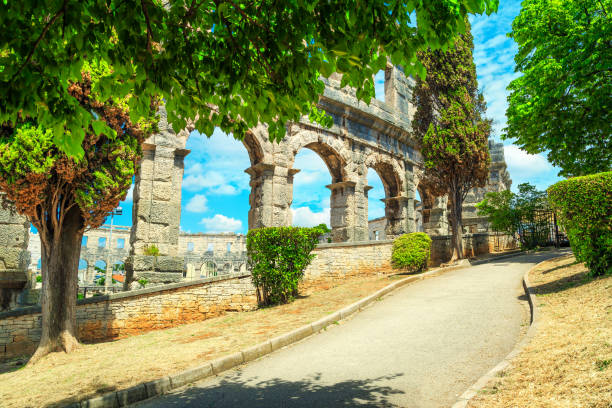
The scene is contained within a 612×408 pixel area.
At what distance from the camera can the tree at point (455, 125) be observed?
14695 mm

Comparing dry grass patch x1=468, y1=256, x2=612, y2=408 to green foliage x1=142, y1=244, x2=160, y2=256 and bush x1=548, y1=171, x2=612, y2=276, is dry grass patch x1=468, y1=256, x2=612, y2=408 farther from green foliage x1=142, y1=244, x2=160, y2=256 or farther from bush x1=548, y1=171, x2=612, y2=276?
green foliage x1=142, y1=244, x2=160, y2=256

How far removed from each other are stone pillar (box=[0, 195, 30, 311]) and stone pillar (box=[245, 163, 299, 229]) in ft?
20.8

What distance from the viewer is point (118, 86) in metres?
3.10

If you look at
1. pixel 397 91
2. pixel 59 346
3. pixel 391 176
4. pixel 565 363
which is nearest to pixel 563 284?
pixel 565 363

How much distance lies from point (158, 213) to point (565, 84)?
41.9 ft

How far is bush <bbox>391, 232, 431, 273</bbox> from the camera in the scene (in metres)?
11.7

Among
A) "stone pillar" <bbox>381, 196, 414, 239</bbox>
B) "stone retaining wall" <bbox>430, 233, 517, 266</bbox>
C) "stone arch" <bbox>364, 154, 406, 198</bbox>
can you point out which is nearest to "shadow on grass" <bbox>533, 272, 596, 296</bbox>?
"stone retaining wall" <bbox>430, 233, 517, 266</bbox>

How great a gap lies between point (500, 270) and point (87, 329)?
11.1m

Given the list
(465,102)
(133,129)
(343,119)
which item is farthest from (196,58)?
(465,102)

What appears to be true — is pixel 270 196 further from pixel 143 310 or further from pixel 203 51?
pixel 203 51

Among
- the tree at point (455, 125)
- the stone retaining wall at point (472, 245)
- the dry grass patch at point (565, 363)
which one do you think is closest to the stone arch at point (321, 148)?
the tree at point (455, 125)

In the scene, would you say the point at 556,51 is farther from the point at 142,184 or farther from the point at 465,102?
the point at 142,184

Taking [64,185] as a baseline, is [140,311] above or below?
below

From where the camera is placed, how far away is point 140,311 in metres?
8.11
